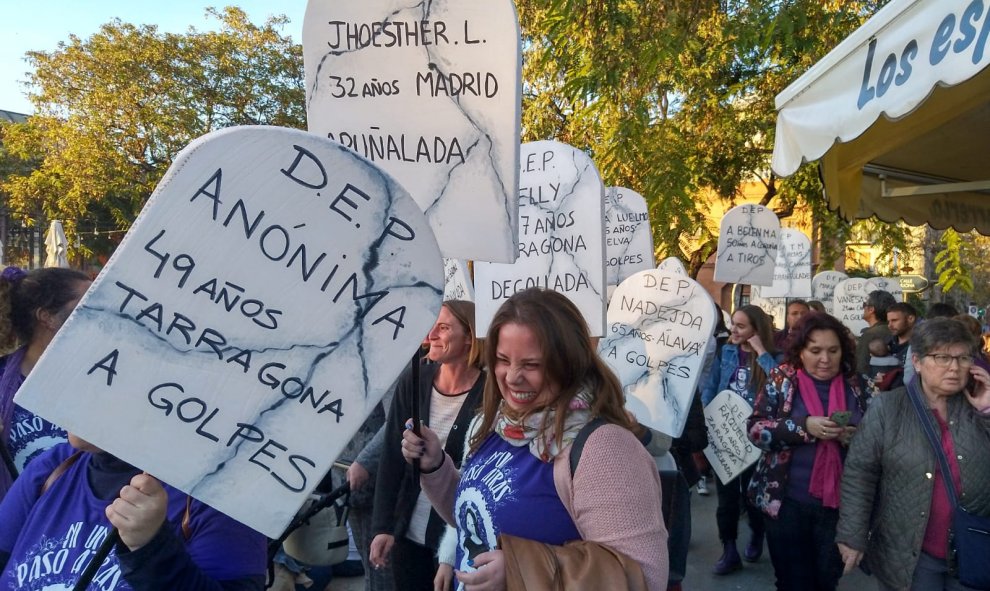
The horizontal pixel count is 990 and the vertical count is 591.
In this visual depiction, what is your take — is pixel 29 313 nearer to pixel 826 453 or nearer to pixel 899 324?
pixel 826 453

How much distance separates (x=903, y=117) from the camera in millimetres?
3000

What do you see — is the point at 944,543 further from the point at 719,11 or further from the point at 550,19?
the point at 719,11

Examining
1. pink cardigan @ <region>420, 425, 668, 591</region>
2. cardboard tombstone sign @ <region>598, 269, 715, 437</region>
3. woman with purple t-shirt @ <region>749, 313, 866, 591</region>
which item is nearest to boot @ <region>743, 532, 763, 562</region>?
woman with purple t-shirt @ <region>749, 313, 866, 591</region>

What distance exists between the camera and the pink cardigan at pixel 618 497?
1686mm

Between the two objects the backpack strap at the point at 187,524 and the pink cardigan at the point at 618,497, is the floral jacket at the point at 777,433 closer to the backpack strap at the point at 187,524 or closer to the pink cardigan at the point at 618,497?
the pink cardigan at the point at 618,497

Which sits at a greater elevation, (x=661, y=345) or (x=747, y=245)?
(x=747, y=245)

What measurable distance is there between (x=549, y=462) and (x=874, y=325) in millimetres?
5937

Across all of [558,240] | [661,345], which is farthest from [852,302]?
[558,240]

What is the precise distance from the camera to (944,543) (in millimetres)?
2867

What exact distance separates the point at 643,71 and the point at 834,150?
149 inches

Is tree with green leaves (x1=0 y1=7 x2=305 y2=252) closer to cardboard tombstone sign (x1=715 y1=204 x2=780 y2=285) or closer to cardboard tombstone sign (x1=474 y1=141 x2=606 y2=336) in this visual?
cardboard tombstone sign (x1=715 y1=204 x2=780 y2=285)

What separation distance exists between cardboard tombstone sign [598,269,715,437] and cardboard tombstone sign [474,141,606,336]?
0.66 m

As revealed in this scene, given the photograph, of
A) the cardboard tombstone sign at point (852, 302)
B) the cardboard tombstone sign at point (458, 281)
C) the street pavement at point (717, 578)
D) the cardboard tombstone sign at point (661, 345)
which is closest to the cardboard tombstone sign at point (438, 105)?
the cardboard tombstone sign at point (661, 345)

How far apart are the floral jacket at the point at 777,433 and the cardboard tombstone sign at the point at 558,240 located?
1009 millimetres
